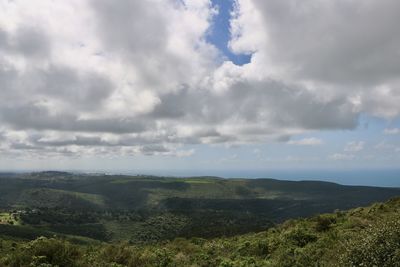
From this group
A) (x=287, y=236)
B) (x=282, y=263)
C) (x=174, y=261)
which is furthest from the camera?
(x=287, y=236)

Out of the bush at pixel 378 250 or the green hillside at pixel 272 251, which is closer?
the bush at pixel 378 250

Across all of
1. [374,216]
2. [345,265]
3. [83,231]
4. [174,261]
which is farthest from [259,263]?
[83,231]

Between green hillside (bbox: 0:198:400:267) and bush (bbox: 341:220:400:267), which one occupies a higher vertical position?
bush (bbox: 341:220:400:267)

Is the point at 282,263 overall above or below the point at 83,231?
above

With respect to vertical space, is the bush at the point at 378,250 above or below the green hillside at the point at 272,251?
above

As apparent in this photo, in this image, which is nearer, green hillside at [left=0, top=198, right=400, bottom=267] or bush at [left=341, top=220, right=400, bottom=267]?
bush at [left=341, top=220, right=400, bottom=267]

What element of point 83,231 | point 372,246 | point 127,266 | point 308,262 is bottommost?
point 83,231

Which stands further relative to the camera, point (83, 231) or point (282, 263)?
point (83, 231)

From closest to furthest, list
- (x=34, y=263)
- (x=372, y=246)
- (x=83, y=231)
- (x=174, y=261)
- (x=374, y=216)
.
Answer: (x=372, y=246) < (x=34, y=263) < (x=174, y=261) < (x=374, y=216) < (x=83, y=231)

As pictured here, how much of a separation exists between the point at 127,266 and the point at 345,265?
1114cm

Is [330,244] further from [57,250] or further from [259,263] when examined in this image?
[57,250]

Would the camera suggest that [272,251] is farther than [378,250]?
Yes

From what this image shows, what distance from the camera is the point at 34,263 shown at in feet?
53.2

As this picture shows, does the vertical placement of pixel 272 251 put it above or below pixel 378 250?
below
